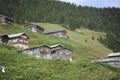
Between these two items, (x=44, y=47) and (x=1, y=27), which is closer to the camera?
(x=44, y=47)

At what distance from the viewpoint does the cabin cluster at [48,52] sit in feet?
254

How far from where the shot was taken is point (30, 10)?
157 m

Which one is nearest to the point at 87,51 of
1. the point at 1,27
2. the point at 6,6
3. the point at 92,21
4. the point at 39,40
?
the point at 39,40

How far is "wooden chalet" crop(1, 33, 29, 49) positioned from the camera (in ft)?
287

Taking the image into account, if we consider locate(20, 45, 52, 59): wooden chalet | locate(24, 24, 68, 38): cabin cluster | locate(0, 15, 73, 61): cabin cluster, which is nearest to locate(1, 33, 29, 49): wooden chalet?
locate(0, 15, 73, 61): cabin cluster

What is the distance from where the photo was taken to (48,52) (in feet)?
260

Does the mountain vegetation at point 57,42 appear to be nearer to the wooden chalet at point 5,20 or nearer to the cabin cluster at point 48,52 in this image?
the wooden chalet at point 5,20

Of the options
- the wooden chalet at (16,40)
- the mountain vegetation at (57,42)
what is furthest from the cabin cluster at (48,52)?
the wooden chalet at (16,40)

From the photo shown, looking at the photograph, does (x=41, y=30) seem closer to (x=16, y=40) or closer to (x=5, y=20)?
(x=5, y=20)

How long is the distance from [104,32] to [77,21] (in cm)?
1779

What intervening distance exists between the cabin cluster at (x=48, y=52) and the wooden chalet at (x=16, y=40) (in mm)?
10378

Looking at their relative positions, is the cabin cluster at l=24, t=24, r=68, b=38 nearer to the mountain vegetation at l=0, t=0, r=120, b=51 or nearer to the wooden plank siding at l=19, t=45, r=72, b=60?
the mountain vegetation at l=0, t=0, r=120, b=51

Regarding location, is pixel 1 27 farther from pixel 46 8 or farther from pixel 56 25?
pixel 46 8

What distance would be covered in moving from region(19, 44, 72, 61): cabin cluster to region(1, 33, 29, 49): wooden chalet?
34.0 feet
